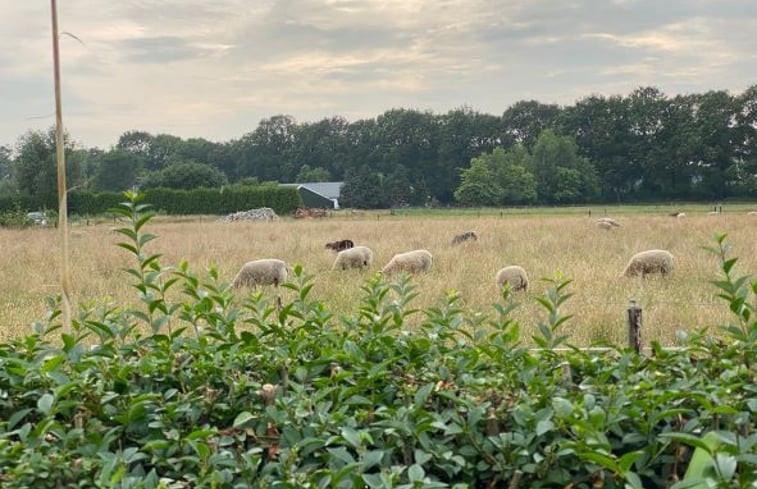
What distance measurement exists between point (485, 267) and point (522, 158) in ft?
266

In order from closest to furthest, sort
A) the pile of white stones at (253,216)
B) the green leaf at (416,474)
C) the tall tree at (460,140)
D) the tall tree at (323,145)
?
the green leaf at (416,474), the pile of white stones at (253,216), the tall tree at (460,140), the tall tree at (323,145)

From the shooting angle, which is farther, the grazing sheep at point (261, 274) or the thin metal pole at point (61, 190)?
the grazing sheep at point (261, 274)

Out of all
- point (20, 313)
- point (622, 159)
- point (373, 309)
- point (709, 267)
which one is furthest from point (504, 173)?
point (373, 309)

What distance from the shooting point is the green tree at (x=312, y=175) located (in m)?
114

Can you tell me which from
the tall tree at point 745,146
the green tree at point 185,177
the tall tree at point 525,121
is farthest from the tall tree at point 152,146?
the tall tree at point 745,146

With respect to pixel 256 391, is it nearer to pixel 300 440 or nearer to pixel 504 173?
pixel 300 440

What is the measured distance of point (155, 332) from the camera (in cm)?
315

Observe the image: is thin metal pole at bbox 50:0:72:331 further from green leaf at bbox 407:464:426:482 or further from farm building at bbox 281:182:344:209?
farm building at bbox 281:182:344:209

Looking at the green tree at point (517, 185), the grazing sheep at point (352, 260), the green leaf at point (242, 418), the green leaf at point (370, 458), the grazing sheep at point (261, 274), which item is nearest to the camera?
the green leaf at point (370, 458)

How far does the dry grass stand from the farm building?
6337cm

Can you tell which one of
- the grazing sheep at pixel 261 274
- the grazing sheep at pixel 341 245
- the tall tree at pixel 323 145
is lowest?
the grazing sheep at pixel 261 274

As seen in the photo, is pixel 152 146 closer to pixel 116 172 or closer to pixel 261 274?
pixel 116 172

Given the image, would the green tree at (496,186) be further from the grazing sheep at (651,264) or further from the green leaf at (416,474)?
the green leaf at (416,474)

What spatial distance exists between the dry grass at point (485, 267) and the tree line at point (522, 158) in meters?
52.8
